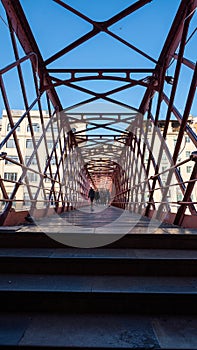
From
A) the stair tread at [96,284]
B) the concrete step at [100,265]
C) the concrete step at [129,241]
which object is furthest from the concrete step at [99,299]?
the concrete step at [129,241]

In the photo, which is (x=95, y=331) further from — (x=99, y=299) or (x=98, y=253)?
(x=98, y=253)

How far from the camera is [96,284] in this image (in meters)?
1.51

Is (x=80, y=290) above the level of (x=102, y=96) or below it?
below

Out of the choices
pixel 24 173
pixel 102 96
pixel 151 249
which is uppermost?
pixel 102 96

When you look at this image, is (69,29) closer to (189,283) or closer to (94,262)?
(94,262)

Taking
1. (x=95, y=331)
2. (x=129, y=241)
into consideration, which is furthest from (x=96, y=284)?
(x=129, y=241)

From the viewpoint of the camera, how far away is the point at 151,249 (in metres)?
1.95

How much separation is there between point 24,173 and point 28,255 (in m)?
1.34

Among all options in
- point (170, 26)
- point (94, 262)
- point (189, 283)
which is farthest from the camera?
point (170, 26)

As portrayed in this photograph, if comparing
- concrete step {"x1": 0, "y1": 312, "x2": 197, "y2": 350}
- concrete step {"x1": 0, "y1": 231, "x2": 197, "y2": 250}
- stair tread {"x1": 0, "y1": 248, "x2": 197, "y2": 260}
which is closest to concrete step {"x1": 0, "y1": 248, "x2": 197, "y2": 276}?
stair tread {"x1": 0, "y1": 248, "x2": 197, "y2": 260}

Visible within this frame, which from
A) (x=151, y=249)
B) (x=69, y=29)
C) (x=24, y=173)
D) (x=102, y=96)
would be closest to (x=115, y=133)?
(x=102, y=96)

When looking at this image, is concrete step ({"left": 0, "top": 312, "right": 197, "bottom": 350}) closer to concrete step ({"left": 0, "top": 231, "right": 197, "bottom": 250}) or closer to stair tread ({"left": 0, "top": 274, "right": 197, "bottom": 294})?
stair tread ({"left": 0, "top": 274, "right": 197, "bottom": 294})

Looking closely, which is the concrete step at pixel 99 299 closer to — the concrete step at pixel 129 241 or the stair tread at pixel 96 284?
the stair tread at pixel 96 284

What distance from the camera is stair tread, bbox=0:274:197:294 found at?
1424 mm
